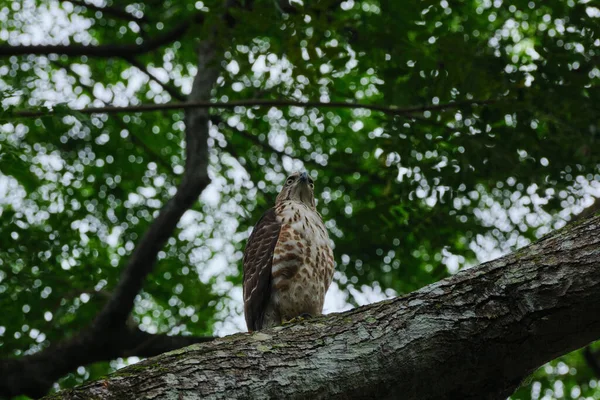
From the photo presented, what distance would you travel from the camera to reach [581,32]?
6.64 m

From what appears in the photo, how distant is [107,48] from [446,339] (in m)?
7.05

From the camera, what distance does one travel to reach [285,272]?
5.24 m

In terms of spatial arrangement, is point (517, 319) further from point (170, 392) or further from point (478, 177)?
point (478, 177)

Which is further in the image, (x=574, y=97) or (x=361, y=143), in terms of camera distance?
(x=361, y=143)

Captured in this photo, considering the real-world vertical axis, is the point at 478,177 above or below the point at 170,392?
above

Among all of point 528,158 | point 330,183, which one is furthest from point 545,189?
point 330,183

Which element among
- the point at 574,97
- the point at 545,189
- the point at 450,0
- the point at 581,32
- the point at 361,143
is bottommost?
the point at 545,189

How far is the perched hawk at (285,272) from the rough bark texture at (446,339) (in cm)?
182

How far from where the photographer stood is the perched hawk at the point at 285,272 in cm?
523

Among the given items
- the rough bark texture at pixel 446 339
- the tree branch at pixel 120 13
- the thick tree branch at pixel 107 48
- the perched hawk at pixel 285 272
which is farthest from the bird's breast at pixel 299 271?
the tree branch at pixel 120 13

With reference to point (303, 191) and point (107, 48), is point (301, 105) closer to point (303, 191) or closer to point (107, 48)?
point (303, 191)

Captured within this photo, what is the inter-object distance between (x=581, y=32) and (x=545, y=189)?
1470mm

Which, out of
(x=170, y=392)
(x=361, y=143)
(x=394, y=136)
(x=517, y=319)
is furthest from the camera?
(x=361, y=143)

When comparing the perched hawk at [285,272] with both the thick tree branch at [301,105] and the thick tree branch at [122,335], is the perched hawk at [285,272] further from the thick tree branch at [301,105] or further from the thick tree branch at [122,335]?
the thick tree branch at [122,335]
